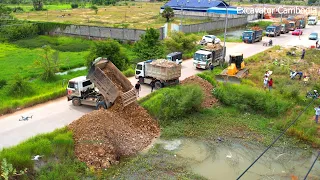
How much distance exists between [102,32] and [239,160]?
34322mm

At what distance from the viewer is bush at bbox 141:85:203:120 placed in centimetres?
2039

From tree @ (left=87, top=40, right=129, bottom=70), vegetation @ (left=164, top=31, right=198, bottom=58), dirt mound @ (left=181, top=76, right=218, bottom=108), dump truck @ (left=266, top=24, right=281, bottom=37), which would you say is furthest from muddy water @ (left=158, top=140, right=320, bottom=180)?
dump truck @ (left=266, top=24, right=281, bottom=37)

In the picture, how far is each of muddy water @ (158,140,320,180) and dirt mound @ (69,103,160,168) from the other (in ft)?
4.77

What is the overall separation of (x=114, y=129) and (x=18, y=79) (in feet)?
33.5

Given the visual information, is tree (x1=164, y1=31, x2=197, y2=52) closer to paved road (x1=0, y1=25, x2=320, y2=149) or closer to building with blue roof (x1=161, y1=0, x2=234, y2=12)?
paved road (x1=0, y1=25, x2=320, y2=149)

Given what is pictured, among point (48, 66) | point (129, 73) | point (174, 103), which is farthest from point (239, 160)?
point (48, 66)

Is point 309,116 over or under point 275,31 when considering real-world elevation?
under

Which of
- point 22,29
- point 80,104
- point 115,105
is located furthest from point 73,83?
point 22,29

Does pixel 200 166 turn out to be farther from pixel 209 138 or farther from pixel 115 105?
pixel 115 105

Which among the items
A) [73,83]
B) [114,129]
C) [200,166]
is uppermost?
[73,83]

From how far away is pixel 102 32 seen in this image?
153ft

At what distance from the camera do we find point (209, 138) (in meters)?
18.7

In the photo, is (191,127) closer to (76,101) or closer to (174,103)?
(174,103)

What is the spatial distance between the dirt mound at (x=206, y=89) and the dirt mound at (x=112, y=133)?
16.1 ft
